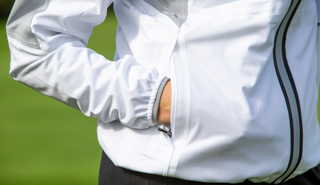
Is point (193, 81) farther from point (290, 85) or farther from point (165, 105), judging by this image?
point (290, 85)

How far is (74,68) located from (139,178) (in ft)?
1.29

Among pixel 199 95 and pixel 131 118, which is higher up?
pixel 199 95

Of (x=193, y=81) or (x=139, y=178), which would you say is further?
(x=139, y=178)

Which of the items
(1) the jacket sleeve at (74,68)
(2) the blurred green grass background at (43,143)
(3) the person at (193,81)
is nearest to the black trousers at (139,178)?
(3) the person at (193,81)

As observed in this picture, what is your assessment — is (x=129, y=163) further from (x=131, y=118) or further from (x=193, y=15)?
(x=193, y=15)

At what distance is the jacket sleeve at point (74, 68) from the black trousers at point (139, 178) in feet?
0.55

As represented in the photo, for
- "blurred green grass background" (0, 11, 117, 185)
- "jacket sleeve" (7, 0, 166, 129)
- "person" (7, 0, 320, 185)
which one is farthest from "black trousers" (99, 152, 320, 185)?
"blurred green grass background" (0, 11, 117, 185)

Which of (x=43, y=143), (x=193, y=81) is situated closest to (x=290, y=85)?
(x=193, y=81)

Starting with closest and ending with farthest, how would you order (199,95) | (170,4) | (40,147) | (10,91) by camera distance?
(199,95) < (170,4) < (40,147) < (10,91)

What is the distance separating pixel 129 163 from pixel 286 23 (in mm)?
621

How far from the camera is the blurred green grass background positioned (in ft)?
10.5

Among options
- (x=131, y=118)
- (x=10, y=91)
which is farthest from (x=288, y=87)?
(x=10, y=91)

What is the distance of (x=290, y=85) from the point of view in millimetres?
837

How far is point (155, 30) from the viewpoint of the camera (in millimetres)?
892
